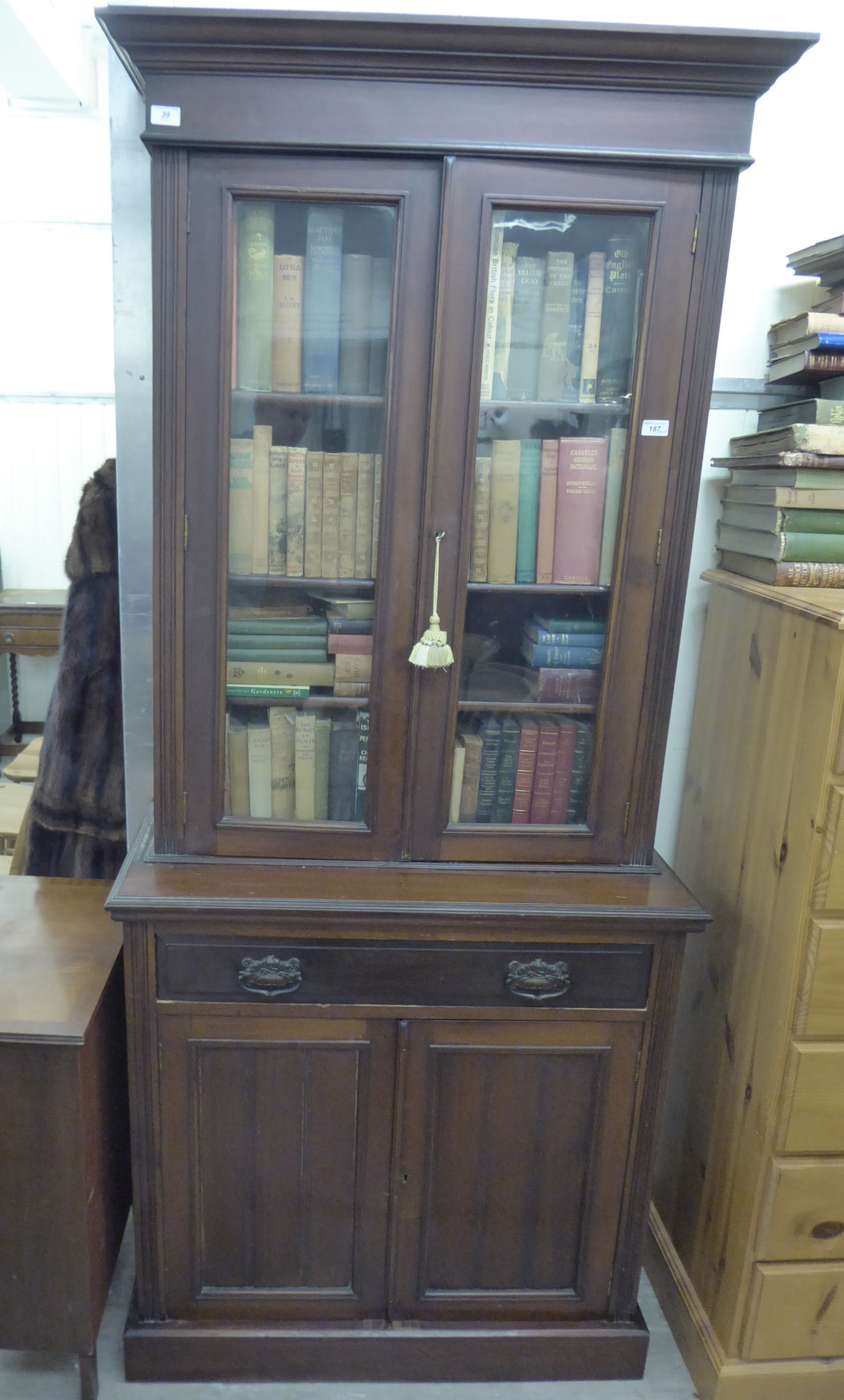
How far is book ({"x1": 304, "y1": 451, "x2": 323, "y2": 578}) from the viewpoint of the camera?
1.46 m

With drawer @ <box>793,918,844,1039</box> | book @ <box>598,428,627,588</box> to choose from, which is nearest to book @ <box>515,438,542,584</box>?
book @ <box>598,428,627,588</box>

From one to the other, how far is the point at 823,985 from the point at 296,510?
112 centimetres

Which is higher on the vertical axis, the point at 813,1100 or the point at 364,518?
the point at 364,518

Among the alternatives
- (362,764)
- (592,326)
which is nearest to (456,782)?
(362,764)

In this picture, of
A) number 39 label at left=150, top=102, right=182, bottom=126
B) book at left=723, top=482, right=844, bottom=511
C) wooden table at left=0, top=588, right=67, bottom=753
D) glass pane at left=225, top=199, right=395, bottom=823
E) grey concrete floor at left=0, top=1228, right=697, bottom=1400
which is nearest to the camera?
number 39 label at left=150, top=102, right=182, bottom=126

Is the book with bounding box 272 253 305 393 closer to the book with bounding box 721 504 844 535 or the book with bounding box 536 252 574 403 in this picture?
the book with bounding box 536 252 574 403

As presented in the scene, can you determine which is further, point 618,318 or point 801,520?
point 801,520

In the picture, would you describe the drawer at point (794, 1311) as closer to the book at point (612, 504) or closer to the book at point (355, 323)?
the book at point (612, 504)

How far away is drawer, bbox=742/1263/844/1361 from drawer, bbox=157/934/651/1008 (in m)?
0.56

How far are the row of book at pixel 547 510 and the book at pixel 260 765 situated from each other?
0.44 metres

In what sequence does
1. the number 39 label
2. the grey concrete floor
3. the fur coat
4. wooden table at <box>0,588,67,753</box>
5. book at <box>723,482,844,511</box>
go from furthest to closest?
wooden table at <box>0,588,67,753</box> → the fur coat → the grey concrete floor → book at <box>723,482,844,511</box> → the number 39 label

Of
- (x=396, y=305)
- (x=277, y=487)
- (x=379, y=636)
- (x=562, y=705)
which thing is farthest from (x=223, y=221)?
(x=562, y=705)

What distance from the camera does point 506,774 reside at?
1592 millimetres

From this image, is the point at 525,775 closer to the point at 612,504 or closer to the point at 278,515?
the point at 612,504
